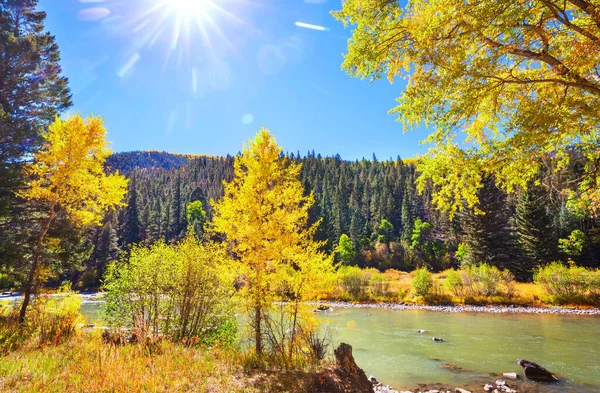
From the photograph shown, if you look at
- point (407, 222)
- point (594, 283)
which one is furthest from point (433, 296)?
point (407, 222)

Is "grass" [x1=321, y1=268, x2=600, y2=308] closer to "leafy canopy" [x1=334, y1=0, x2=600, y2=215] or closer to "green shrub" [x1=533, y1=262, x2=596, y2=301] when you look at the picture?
"green shrub" [x1=533, y1=262, x2=596, y2=301]

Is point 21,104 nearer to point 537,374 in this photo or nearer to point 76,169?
point 76,169

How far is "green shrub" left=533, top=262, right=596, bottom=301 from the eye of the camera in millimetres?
29078

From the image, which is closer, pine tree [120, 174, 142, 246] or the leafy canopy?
the leafy canopy

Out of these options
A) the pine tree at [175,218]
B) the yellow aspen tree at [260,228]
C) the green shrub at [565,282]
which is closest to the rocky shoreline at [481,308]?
the green shrub at [565,282]

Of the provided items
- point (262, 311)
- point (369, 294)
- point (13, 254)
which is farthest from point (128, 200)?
point (262, 311)

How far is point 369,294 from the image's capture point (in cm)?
3762

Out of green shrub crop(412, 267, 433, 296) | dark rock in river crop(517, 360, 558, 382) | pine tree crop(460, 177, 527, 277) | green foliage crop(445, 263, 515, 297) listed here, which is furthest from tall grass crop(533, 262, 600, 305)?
dark rock in river crop(517, 360, 558, 382)

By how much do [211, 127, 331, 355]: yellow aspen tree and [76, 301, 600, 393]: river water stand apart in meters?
5.43

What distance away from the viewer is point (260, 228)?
1057 centimetres

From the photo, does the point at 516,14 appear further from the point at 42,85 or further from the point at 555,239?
the point at 555,239

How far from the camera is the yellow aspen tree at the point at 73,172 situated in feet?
36.3

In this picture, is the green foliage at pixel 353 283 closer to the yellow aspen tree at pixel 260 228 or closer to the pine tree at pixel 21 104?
the yellow aspen tree at pixel 260 228

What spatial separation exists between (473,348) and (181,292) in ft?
50.2
